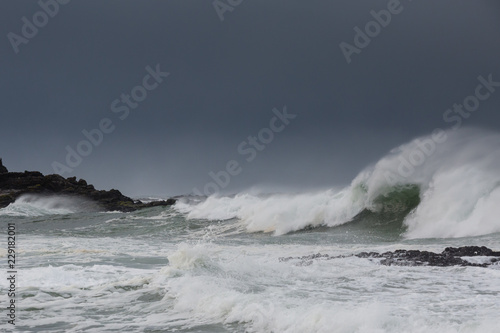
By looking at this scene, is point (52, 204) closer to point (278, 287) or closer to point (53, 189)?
point (53, 189)

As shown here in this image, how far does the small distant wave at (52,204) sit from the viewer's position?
4603cm

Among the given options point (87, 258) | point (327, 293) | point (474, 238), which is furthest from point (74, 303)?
point (474, 238)

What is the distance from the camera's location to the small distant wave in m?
46.0

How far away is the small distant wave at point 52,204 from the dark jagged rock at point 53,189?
2.73 ft

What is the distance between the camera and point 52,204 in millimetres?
50125

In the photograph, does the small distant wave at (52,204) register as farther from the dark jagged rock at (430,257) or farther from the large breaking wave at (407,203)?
the dark jagged rock at (430,257)

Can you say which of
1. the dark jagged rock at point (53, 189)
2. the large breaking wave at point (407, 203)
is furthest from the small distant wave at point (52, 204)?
the large breaking wave at point (407, 203)

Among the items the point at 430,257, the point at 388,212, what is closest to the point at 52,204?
the point at 388,212

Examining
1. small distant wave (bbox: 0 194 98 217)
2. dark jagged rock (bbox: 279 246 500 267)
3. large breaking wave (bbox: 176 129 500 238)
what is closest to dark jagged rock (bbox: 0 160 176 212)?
small distant wave (bbox: 0 194 98 217)

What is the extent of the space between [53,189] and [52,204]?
350 cm

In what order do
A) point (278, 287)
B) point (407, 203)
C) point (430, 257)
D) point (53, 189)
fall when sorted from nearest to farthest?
point (278, 287), point (430, 257), point (407, 203), point (53, 189)

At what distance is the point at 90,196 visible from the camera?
53219 millimetres

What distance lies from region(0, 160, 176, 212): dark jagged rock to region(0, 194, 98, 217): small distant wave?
83 cm

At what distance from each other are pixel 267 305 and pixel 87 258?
23.4 feet
